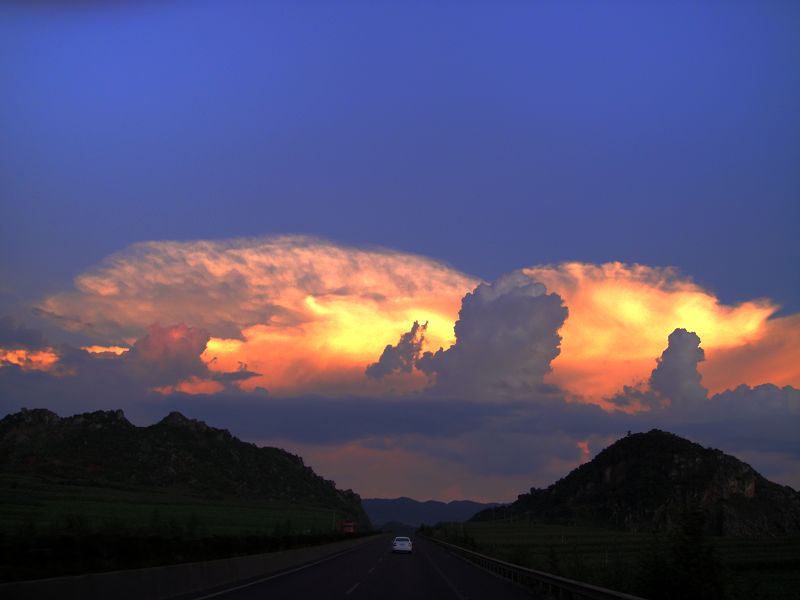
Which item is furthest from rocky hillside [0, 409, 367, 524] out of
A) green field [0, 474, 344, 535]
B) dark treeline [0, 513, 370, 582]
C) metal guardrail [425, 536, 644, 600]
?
metal guardrail [425, 536, 644, 600]

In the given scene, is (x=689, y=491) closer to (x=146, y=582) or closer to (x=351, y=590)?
(x=351, y=590)

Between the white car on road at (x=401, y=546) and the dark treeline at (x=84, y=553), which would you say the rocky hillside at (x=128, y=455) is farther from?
the dark treeline at (x=84, y=553)

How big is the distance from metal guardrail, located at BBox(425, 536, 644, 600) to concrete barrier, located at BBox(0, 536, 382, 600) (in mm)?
9635

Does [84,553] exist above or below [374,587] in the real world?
above

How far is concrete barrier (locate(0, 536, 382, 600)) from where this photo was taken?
13346 mm

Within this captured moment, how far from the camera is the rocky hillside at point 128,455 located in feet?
→ 498

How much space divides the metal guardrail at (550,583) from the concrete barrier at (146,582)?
963 cm

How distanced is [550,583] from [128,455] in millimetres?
157432

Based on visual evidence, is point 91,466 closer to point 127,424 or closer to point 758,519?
point 127,424

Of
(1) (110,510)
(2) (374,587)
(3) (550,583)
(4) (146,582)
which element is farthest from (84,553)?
(1) (110,510)

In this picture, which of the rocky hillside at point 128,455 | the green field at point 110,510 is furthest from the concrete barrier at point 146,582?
the rocky hillside at point 128,455

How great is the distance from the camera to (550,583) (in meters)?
22.0

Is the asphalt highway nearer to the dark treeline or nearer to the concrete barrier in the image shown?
the concrete barrier

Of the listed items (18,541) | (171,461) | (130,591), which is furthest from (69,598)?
(171,461)
